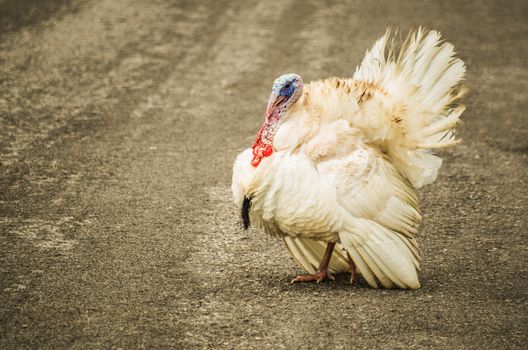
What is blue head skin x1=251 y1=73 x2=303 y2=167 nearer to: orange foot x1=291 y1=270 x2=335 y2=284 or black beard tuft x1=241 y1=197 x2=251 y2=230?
black beard tuft x1=241 y1=197 x2=251 y2=230

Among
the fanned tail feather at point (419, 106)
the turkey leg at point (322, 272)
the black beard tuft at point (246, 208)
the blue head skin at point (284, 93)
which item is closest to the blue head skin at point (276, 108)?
the blue head skin at point (284, 93)

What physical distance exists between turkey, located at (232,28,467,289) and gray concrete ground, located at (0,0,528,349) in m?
0.34

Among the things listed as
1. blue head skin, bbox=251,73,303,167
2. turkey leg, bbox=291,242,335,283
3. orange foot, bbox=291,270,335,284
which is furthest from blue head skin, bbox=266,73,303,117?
orange foot, bbox=291,270,335,284

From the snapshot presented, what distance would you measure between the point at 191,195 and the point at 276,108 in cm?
174

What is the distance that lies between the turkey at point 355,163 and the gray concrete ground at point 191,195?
13.3 inches

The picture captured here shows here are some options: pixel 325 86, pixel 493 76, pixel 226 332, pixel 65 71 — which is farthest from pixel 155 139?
pixel 493 76

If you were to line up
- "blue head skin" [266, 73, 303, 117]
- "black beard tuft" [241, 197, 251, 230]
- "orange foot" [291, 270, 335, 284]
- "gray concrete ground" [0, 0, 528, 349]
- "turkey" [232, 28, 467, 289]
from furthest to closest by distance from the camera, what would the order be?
"orange foot" [291, 270, 335, 284] < "blue head skin" [266, 73, 303, 117] < "black beard tuft" [241, 197, 251, 230] < "turkey" [232, 28, 467, 289] < "gray concrete ground" [0, 0, 528, 349]

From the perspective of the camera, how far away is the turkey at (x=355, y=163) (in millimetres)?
4293

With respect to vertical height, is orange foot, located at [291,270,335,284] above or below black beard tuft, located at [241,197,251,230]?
below

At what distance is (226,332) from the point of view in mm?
3977

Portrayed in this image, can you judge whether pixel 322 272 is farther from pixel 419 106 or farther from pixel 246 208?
pixel 419 106

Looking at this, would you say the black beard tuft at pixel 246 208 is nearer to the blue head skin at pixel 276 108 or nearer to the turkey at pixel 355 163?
the turkey at pixel 355 163

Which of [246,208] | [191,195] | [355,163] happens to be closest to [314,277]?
[246,208]

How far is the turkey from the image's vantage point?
169 inches
